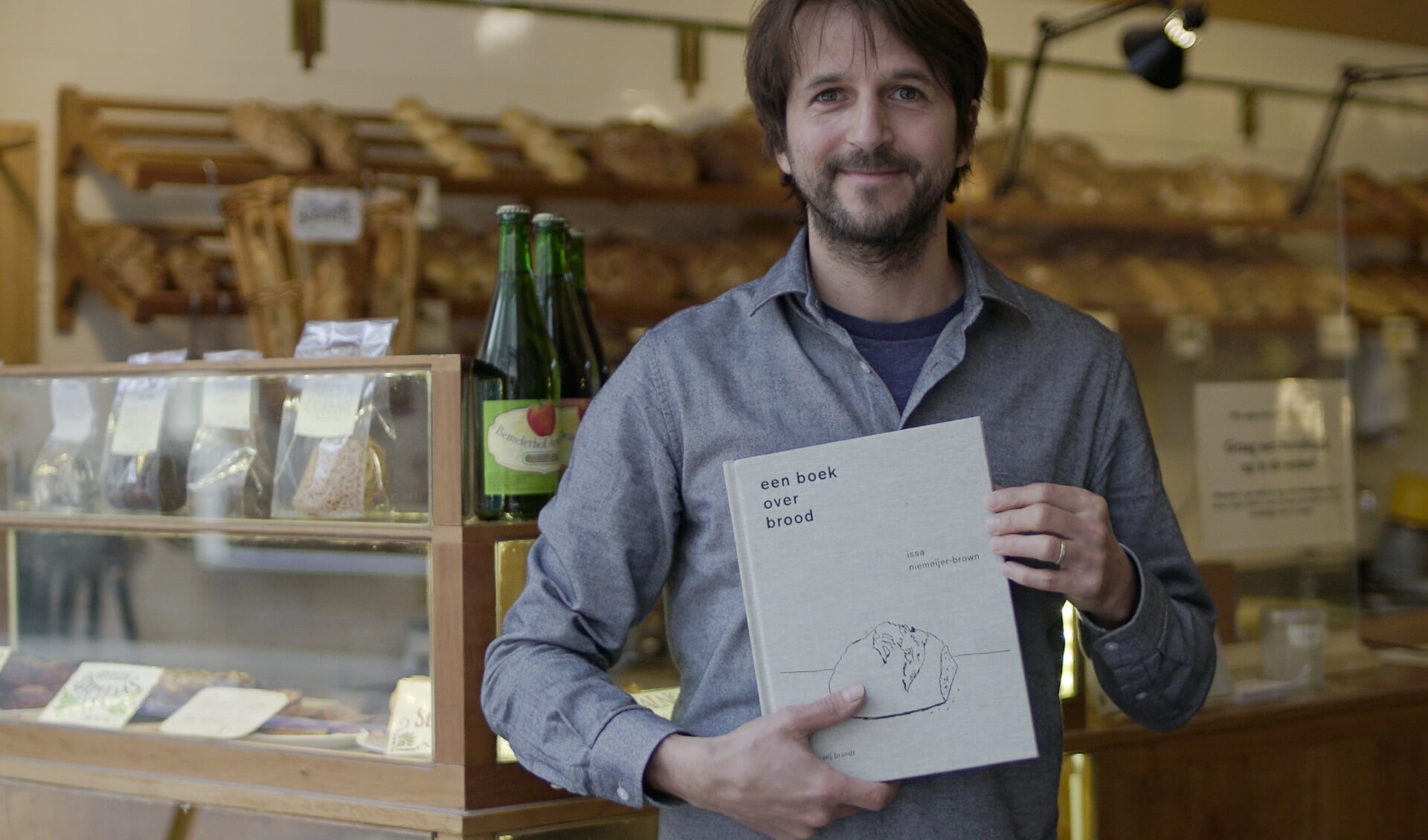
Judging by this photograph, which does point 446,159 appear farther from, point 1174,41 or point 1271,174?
point 1271,174

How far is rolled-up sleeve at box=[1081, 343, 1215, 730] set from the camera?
113cm

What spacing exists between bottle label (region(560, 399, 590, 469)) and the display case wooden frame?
0.36 feet

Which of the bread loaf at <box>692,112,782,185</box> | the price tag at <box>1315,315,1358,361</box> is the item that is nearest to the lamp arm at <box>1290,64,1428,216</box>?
the price tag at <box>1315,315,1358,361</box>

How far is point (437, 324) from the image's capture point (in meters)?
3.10

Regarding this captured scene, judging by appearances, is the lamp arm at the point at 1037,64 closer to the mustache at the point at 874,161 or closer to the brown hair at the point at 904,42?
the brown hair at the point at 904,42

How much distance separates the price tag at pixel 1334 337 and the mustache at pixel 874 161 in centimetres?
169

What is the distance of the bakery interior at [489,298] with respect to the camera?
4.78 ft

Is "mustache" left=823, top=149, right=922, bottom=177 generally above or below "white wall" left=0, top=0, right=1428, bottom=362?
below

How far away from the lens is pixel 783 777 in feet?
3.08

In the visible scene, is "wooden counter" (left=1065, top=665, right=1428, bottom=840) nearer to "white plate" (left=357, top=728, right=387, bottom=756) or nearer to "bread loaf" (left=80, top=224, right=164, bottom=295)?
"white plate" (left=357, top=728, right=387, bottom=756)

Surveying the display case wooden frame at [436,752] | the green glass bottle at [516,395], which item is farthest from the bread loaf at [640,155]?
the display case wooden frame at [436,752]

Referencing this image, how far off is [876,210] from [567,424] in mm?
519

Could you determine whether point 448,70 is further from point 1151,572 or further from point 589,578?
point 1151,572

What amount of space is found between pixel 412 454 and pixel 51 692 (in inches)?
28.2
